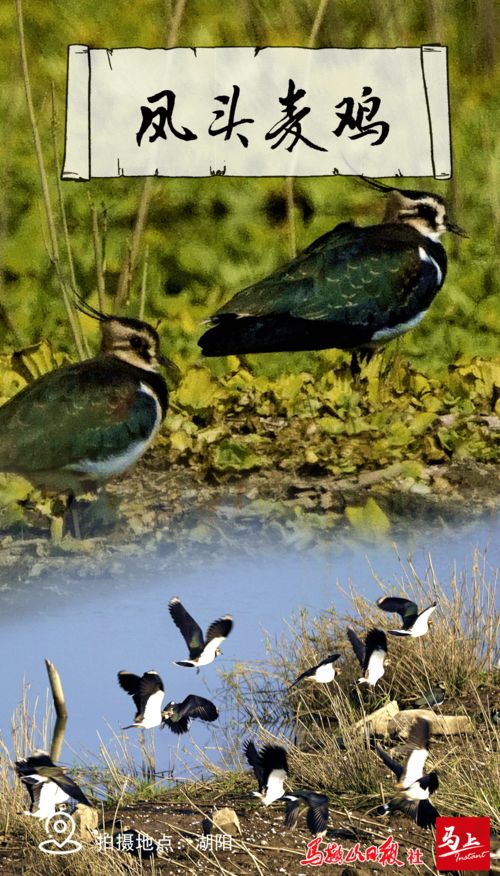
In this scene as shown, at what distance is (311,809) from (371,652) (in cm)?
71

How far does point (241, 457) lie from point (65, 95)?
4.59 feet

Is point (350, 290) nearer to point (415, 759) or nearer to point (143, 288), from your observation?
point (143, 288)

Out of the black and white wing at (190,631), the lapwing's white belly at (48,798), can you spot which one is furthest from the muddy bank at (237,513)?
the lapwing's white belly at (48,798)

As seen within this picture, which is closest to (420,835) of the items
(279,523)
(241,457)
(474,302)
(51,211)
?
(279,523)

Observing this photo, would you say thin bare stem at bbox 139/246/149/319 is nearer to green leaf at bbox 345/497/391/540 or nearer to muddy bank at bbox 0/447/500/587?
muddy bank at bbox 0/447/500/587

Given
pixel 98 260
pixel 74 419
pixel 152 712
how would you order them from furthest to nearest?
pixel 98 260 < pixel 74 419 < pixel 152 712

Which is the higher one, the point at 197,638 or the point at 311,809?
the point at 197,638

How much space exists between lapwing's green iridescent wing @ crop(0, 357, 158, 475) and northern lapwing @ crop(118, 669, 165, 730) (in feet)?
2.73

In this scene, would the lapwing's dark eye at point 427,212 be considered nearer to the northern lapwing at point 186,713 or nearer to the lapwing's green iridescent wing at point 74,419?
the lapwing's green iridescent wing at point 74,419

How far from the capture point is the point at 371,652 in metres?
4.96

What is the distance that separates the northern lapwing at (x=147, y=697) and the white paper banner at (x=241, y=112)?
5.65 feet

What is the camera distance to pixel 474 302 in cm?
577

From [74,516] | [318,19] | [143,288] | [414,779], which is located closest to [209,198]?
[143,288]

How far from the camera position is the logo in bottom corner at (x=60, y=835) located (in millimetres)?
4316
